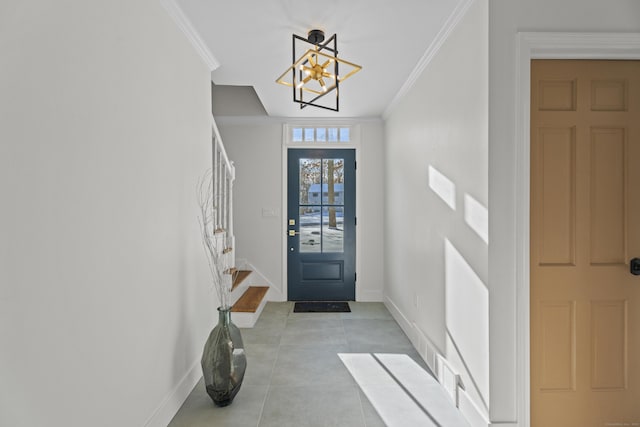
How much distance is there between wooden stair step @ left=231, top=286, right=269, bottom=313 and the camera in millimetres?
4086

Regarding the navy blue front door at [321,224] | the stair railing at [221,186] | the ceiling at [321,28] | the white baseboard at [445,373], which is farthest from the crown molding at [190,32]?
the white baseboard at [445,373]

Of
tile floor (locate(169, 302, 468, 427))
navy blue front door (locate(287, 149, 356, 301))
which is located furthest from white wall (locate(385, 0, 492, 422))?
navy blue front door (locate(287, 149, 356, 301))

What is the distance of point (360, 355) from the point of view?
3.23 meters

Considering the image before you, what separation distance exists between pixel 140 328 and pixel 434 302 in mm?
2056

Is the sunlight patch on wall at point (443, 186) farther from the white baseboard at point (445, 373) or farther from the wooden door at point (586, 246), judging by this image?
the white baseboard at point (445, 373)

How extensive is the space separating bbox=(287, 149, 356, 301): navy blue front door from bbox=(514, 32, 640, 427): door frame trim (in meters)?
3.22

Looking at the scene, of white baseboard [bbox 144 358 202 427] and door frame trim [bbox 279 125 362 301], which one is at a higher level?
door frame trim [bbox 279 125 362 301]

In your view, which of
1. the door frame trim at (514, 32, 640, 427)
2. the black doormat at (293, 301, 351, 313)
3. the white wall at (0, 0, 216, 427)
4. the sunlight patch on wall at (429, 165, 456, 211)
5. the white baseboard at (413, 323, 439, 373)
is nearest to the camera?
the white wall at (0, 0, 216, 427)

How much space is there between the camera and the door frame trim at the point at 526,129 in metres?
1.96

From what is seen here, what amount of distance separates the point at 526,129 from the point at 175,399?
98.2 inches

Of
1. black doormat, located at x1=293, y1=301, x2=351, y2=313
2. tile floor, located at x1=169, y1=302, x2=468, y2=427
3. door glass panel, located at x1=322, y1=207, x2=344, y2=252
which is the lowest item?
tile floor, located at x1=169, y1=302, x2=468, y2=427

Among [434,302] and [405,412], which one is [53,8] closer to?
[405,412]

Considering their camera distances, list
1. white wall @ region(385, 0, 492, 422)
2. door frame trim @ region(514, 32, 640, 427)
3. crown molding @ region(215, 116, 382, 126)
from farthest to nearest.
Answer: crown molding @ region(215, 116, 382, 126) → white wall @ region(385, 0, 492, 422) → door frame trim @ region(514, 32, 640, 427)

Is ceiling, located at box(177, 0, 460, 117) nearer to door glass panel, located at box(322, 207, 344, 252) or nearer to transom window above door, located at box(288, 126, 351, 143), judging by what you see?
transom window above door, located at box(288, 126, 351, 143)
